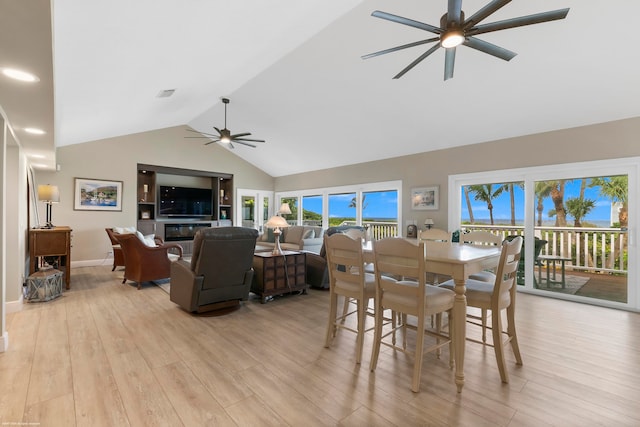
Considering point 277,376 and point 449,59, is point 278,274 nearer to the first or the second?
point 277,376

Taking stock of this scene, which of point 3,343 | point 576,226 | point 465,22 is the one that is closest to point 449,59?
point 465,22

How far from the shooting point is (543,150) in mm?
4520

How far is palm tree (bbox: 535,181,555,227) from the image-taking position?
4.59 metres

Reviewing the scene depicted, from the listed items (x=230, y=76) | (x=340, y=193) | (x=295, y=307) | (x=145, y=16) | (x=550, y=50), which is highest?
(x=230, y=76)

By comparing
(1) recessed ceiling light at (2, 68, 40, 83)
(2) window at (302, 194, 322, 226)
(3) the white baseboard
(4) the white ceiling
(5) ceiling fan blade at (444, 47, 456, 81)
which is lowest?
(3) the white baseboard

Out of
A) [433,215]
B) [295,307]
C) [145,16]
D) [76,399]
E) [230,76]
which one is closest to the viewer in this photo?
[76,399]

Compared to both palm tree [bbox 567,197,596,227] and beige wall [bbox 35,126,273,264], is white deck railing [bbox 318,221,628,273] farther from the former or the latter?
beige wall [bbox 35,126,273,264]

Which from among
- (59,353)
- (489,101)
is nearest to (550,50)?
(489,101)

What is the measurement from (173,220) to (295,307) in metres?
5.61

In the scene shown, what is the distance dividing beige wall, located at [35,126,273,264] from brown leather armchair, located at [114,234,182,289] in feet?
8.30

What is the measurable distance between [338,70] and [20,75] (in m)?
3.56

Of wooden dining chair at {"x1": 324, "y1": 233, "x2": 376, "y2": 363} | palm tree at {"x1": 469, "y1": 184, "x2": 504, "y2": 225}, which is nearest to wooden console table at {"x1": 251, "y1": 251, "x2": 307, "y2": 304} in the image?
wooden dining chair at {"x1": 324, "y1": 233, "x2": 376, "y2": 363}

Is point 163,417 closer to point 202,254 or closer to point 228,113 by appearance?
point 202,254

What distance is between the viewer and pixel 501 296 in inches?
87.5
